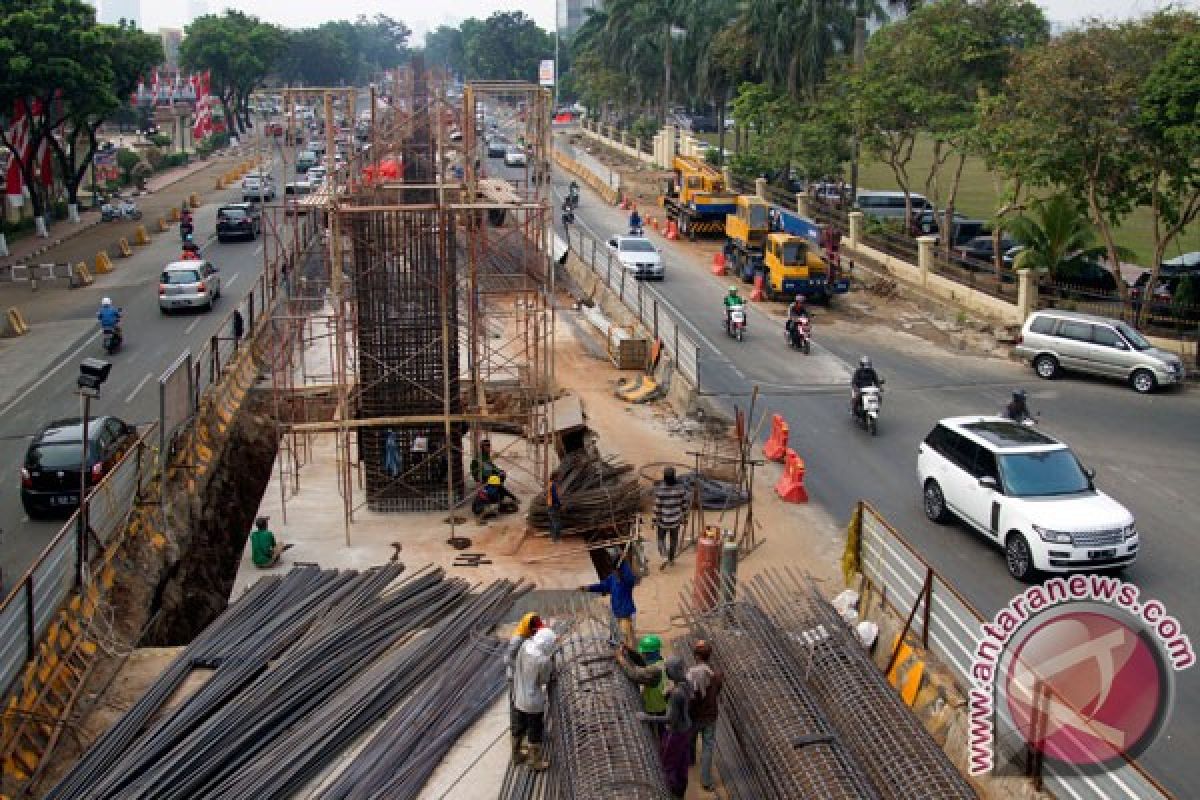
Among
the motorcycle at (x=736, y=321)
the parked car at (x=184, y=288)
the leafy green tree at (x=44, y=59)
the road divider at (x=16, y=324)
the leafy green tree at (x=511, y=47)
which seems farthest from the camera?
the leafy green tree at (x=511, y=47)

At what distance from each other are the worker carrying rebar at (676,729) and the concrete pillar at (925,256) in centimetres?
2841

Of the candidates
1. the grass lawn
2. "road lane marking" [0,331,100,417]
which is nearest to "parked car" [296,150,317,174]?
the grass lawn

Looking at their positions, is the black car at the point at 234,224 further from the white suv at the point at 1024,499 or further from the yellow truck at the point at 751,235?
the white suv at the point at 1024,499

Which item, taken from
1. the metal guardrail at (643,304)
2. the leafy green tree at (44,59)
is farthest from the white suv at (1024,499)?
the leafy green tree at (44,59)

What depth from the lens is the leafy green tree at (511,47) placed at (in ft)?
449

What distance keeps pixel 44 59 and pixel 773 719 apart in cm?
4151

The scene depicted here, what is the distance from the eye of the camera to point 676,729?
9.95 m

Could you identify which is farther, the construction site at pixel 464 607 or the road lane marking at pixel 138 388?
the road lane marking at pixel 138 388

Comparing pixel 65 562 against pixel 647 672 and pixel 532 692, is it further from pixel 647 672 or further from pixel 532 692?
pixel 647 672

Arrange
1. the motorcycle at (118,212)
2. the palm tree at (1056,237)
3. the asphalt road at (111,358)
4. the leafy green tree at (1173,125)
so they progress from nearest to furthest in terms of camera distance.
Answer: the asphalt road at (111,358), the leafy green tree at (1173,125), the palm tree at (1056,237), the motorcycle at (118,212)

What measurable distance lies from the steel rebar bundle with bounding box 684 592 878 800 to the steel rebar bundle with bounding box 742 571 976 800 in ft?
0.65

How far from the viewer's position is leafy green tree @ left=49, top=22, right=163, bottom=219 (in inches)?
1769

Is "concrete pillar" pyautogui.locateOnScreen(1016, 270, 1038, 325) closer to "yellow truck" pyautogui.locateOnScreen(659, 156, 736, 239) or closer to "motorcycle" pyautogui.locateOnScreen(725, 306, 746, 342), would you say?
"motorcycle" pyautogui.locateOnScreen(725, 306, 746, 342)

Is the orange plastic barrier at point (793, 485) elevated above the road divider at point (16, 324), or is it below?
below
